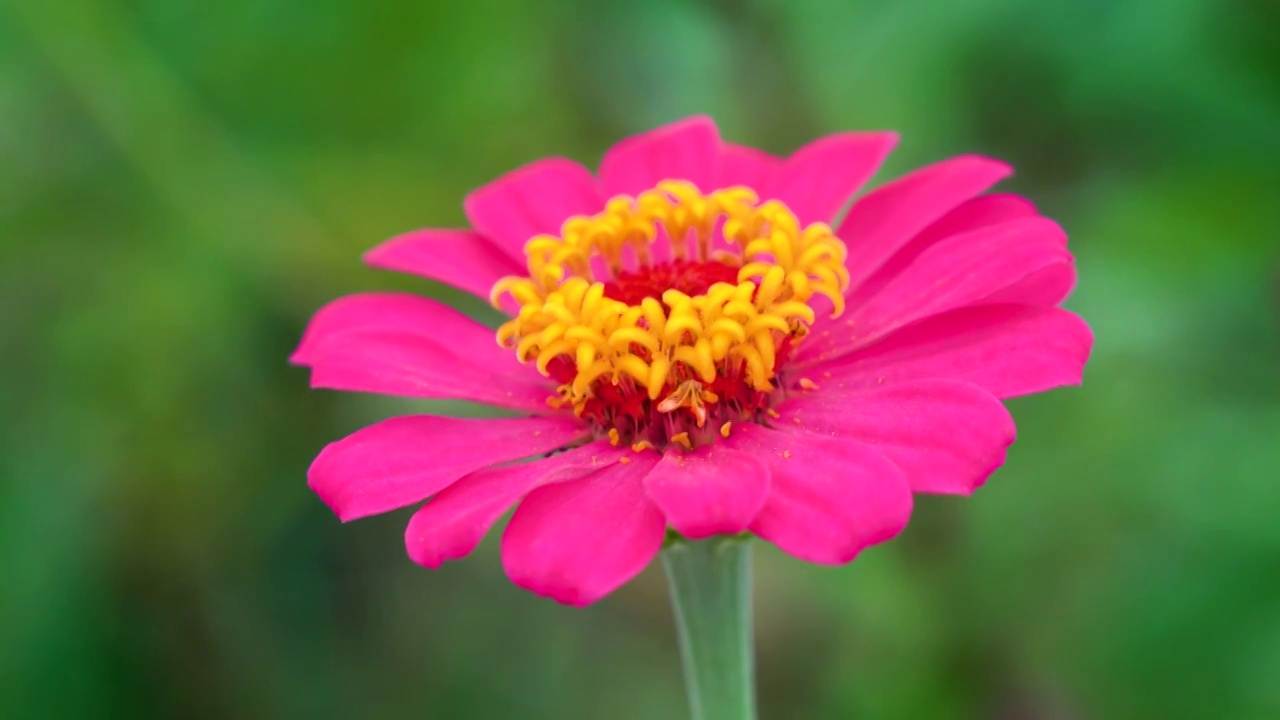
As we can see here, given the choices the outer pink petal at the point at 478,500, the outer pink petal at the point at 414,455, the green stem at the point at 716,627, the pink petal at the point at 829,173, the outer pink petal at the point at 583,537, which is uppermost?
the pink petal at the point at 829,173

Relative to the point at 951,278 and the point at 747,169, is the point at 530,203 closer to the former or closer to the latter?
the point at 747,169

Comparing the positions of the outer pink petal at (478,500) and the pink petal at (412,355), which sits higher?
the pink petal at (412,355)

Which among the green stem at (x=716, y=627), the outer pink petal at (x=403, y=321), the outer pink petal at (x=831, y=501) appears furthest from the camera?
the outer pink petal at (x=403, y=321)

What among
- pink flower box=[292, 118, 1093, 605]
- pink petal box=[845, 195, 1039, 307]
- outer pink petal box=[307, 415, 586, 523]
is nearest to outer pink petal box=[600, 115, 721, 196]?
pink flower box=[292, 118, 1093, 605]

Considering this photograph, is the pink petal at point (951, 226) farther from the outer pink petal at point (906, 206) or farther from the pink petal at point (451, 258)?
the pink petal at point (451, 258)

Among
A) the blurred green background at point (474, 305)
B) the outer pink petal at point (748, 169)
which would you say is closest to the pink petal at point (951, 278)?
the outer pink petal at point (748, 169)

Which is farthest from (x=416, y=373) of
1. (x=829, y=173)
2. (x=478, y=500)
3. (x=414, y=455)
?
(x=829, y=173)

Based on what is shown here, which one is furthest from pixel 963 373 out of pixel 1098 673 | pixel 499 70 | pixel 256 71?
pixel 256 71
